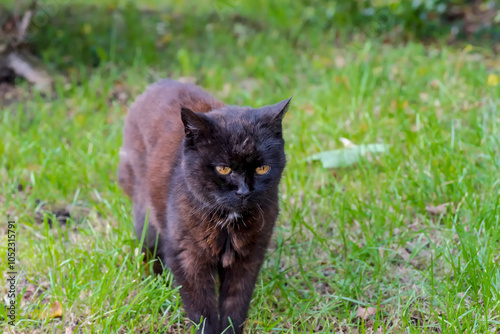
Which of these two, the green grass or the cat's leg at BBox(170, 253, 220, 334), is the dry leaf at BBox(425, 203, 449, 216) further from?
the cat's leg at BBox(170, 253, 220, 334)

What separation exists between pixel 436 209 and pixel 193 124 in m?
1.75

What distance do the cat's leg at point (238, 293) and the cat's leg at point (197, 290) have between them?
8 centimetres

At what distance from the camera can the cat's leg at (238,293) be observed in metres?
2.63

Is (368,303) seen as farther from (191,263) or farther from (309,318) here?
(191,263)

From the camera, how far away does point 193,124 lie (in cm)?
240

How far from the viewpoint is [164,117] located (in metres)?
3.02

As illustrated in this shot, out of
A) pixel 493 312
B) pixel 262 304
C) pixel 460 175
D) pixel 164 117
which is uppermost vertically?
pixel 164 117

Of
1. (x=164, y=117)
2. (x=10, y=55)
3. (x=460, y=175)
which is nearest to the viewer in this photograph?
(x=164, y=117)

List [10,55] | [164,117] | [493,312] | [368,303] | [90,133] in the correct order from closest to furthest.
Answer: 1. [493,312]
2. [368,303]
3. [164,117]
4. [90,133]
5. [10,55]

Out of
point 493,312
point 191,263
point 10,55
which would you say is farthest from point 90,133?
point 493,312

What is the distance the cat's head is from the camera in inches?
94.7

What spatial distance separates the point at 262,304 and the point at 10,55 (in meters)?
3.74

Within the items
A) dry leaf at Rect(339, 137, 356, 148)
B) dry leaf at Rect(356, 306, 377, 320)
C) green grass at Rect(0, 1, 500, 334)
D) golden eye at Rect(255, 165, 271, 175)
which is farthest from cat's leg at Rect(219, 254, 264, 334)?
dry leaf at Rect(339, 137, 356, 148)

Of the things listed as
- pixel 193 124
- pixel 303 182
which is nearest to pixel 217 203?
pixel 193 124
